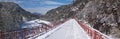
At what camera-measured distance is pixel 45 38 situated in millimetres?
32938

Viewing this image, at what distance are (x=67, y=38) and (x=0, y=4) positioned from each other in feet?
244

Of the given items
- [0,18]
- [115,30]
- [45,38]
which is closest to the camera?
[45,38]

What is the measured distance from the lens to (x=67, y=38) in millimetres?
34875

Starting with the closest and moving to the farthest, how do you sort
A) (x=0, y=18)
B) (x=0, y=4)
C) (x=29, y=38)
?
(x=29, y=38), (x=0, y=18), (x=0, y=4)

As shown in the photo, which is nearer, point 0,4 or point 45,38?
point 45,38

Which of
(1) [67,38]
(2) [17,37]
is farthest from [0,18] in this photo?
(2) [17,37]

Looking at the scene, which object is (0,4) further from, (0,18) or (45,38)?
(45,38)

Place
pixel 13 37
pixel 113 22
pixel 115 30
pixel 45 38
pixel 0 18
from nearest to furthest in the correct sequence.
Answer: pixel 13 37
pixel 45 38
pixel 115 30
pixel 113 22
pixel 0 18

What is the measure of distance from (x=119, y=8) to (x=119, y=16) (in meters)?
2.24

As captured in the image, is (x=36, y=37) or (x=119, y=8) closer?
(x=36, y=37)

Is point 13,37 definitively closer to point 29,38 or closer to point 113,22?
point 29,38

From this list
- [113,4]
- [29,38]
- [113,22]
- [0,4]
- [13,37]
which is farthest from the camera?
[0,4]

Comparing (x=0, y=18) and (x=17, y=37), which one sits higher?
(x=17, y=37)

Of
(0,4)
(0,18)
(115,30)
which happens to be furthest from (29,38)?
(0,4)
